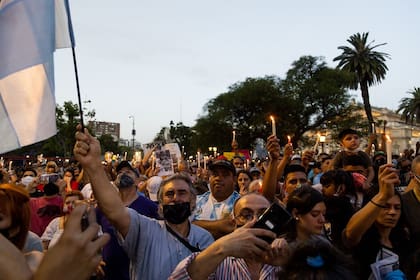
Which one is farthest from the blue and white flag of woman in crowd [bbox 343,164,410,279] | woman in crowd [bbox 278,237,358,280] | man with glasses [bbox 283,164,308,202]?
man with glasses [bbox 283,164,308,202]

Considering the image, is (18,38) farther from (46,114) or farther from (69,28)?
(46,114)

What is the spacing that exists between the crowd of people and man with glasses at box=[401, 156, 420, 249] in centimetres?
1

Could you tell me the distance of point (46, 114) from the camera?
279 centimetres

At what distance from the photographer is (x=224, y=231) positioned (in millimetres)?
3953

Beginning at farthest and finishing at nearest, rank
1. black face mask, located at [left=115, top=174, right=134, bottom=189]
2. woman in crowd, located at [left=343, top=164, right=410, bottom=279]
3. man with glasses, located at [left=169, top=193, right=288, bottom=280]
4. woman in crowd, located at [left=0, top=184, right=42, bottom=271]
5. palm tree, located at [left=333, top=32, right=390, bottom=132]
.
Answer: palm tree, located at [left=333, top=32, right=390, bottom=132] < black face mask, located at [left=115, top=174, right=134, bottom=189] < woman in crowd, located at [left=343, top=164, right=410, bottom=279] < woman in crowd, located at [left=0, top=184, right=42, bottom=271] < man with glasses, located at [left=169, top=193, right=288, bottom=280]

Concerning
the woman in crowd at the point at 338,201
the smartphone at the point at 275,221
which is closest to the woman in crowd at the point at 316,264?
the smartphone at the point at 275,221

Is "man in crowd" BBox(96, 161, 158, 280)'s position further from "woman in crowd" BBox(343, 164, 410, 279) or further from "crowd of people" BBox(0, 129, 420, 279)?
"woman in crowd" BBox(343, 164, 410, 279)

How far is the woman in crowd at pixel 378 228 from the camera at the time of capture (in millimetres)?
3193

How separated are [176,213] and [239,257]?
119 centimetres

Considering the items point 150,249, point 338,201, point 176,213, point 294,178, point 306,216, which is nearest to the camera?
point 150,249

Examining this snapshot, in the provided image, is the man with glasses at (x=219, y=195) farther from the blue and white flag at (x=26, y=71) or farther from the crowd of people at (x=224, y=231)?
the blue and white flag at (x=26, y=71)

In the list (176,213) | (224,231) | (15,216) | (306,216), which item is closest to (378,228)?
(306,216)

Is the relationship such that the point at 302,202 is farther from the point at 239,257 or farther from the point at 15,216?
the point at 15,216

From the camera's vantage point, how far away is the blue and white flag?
276cm
